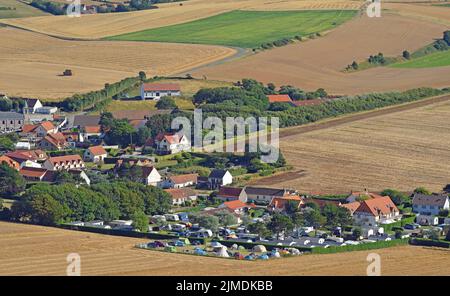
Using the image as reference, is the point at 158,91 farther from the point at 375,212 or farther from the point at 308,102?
the point at 375,212

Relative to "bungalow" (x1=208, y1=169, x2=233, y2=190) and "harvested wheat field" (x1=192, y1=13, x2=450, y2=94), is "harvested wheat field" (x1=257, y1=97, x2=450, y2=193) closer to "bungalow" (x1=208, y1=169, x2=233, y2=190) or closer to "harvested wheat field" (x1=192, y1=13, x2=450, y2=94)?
"bungalow" (x1=208, y1=169, x2=233, y2=190)

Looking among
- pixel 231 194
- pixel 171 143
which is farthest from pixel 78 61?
pixel 231 194

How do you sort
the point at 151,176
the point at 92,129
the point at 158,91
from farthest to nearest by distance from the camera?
the point at 158,91 < the point at 92,129 < the point at 151,176

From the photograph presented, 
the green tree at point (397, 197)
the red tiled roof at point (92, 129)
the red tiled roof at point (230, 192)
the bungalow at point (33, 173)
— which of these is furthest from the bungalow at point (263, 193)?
the red tiled roof at point (92, 129)

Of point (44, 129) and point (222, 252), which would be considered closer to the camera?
point (222, 252)

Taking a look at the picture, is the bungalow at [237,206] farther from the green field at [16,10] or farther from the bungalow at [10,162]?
the green field at [16,10]
